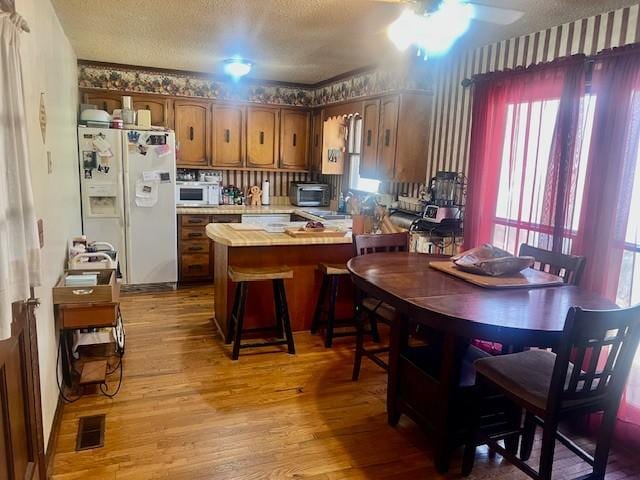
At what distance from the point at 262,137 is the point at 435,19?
399 cm

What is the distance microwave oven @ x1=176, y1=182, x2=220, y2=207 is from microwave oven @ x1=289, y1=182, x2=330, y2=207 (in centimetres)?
102

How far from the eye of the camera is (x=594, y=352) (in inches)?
68.7

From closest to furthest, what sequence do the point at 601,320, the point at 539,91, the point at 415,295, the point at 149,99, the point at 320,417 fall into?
the point at 601,320, the point at 415,295, the point at 320,417, the point at 539,91, the point at 149,99

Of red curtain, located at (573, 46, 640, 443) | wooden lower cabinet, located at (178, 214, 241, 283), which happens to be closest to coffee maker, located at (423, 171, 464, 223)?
red curtain, located at (573, 46, 640, 443)

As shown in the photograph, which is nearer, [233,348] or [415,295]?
[415,295]

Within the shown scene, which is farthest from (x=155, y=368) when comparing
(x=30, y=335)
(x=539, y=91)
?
(x=539, y=91)

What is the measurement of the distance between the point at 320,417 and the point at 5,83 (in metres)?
2.23

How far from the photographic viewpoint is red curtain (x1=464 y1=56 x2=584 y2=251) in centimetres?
292

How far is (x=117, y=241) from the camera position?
489 cm

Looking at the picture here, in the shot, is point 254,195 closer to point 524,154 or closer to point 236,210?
point 236,210

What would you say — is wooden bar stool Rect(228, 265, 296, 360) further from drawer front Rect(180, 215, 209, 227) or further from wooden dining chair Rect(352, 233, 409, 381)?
drawer front Rect(180, 215, 209, 227)

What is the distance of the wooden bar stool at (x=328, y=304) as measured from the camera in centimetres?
368

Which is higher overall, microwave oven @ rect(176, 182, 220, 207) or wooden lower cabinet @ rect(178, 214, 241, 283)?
microwave oven @ rect(176, 182, 220, 207)

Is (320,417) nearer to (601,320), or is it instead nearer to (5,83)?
(601,320)
